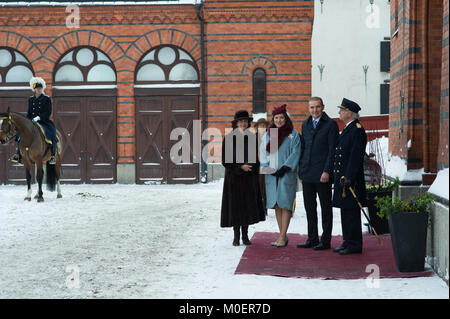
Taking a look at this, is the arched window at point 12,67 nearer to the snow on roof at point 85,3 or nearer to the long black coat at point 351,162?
the snow on roof at point 85,3

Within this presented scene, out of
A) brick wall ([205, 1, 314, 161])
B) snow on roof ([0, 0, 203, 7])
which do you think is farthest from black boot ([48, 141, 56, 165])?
snow on roof ([0, 0, 203, 7])

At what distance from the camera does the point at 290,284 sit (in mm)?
5336

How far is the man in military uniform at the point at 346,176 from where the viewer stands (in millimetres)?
6711

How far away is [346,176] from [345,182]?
83 mm

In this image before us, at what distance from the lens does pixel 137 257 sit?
6.86 metres

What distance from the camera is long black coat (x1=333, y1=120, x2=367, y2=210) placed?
666cm

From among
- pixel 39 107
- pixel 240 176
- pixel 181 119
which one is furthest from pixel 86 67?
pixel 240 176

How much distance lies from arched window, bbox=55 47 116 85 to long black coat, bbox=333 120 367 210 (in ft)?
42.1

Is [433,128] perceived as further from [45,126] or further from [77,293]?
[45,126]

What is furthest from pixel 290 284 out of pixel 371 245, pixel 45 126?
pixel 45 126

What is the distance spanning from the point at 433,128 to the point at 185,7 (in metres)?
12.3

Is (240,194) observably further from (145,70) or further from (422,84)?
(145,70)

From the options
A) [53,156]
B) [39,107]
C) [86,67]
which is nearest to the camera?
[39,107]

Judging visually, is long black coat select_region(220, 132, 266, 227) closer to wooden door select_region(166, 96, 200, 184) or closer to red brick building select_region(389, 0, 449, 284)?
red brick building select_region(389, 0, 449, 284)
